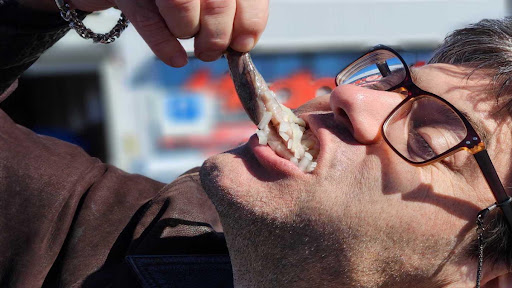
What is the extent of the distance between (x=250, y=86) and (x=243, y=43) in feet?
0.94

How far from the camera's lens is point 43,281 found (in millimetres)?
2189

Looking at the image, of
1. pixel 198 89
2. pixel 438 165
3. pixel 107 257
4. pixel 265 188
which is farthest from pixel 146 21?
pixel 198 89

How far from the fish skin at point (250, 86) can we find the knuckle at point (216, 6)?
0.31m

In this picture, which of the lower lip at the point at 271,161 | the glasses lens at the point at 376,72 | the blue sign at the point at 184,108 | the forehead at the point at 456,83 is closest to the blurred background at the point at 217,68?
the blue sign at the point at 184,108

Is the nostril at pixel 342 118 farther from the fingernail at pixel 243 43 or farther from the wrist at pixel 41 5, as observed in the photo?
the wrist at pixel 41 5

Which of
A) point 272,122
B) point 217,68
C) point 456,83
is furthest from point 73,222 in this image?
point 217,68

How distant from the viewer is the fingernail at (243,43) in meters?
1.50

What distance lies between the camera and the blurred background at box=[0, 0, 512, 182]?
692cm

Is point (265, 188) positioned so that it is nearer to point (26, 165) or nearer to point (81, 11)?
point (81, 11)

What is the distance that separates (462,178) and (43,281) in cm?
156

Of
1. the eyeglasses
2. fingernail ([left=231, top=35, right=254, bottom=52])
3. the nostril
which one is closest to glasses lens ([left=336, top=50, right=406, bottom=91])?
the eyeglasses

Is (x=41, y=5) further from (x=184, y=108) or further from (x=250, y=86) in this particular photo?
(x=184, y=108)

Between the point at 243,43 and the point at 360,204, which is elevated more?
the point at 243,43

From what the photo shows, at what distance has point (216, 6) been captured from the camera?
1.40 meters
